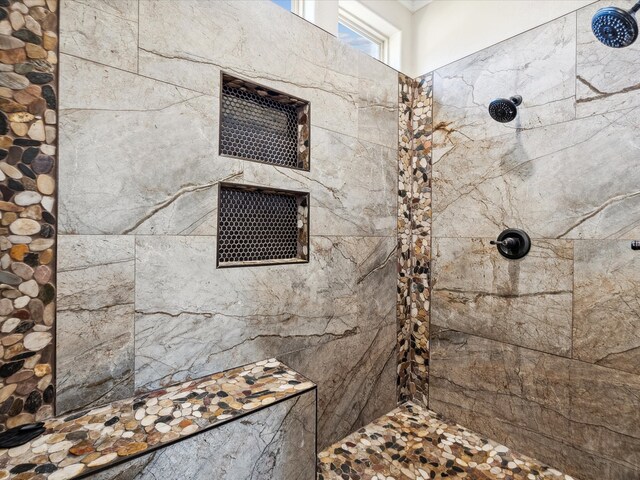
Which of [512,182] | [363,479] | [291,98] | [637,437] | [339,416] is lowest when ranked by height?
[363,479]

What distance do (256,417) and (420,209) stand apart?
4.75ft

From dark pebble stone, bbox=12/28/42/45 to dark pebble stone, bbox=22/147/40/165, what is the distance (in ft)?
0.98

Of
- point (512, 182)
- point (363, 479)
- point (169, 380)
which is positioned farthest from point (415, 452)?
point (512, 182)

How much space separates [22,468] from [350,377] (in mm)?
1276

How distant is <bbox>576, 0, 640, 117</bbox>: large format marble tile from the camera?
4.00 feet

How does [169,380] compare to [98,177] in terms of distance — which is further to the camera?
[169,380]

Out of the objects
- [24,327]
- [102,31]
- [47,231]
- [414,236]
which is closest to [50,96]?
[102,31]

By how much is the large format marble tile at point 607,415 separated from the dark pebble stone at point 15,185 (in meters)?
2.11

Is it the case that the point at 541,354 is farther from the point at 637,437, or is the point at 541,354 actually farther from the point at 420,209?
the point at 420,209

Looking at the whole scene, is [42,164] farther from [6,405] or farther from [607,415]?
[607,415]

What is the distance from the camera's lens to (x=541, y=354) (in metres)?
1.47

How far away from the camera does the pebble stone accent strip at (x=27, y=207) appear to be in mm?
853

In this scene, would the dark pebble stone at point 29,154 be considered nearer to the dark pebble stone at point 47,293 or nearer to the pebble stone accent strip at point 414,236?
the dark pebble stone at point 47,293

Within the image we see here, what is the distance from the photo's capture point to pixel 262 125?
1.38m
